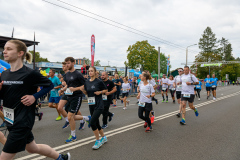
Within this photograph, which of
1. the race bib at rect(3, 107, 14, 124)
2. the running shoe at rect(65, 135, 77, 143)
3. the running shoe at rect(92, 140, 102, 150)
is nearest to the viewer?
the race bib at rect(3, 107, 14, 124)

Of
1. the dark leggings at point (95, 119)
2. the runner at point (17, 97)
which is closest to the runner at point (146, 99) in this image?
the dark leggings at point (95, 119)

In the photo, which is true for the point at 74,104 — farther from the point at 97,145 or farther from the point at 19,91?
the point at 19,91

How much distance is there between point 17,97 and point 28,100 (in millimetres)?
159

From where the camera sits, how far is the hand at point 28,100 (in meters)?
2.32

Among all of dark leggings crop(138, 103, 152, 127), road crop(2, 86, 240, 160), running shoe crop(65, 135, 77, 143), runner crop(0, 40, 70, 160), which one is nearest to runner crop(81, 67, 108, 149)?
road crop(2, 86, 240, 160)

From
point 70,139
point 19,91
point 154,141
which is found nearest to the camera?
point 19,91

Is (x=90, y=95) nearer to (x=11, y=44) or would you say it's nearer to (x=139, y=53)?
(x=11, y=44)

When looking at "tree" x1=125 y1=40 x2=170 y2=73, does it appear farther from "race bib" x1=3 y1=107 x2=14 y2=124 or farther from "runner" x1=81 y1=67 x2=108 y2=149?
"race bib" x1=3 y1=107 x2=14 y2=124

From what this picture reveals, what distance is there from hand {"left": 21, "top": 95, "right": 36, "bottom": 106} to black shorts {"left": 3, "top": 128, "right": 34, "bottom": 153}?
1.02 feet

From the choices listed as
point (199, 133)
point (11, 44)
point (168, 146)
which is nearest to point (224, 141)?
point (199, 133)

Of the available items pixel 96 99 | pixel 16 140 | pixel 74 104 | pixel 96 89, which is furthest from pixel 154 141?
pixel 16 140

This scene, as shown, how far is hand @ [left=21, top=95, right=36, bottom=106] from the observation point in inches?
91.2

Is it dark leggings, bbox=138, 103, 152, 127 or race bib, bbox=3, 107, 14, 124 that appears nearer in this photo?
race bib, bbox=3, 107, 14, 124

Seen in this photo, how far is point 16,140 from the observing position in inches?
89.4
